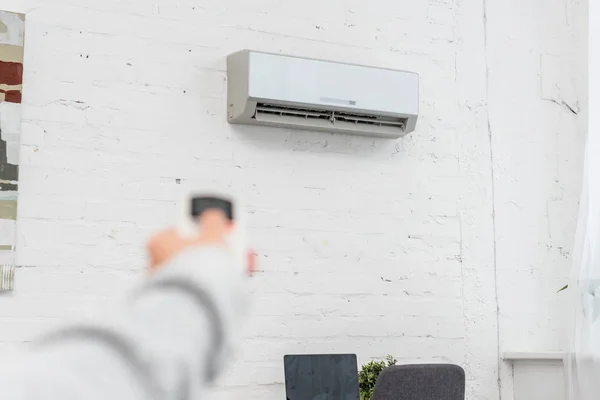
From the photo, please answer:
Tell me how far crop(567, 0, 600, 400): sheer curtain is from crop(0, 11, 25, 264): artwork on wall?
1962mm

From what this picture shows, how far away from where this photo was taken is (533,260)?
12.5 feet

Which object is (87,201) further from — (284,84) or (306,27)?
(306,27)

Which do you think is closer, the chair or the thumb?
the thumb

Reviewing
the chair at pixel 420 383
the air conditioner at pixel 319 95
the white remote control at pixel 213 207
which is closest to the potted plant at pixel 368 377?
the chair at pixel 420 383

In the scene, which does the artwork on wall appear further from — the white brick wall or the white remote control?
the white remote control

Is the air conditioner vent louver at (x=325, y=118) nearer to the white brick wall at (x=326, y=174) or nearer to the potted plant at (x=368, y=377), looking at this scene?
the white brick wall at (x=326, y=174)

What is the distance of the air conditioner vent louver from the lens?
130 inches

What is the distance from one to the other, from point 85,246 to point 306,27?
1.30 metres

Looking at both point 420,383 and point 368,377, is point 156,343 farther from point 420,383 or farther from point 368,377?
point 368,377

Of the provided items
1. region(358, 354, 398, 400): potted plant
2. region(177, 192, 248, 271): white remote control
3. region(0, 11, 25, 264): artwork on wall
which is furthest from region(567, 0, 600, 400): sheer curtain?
region(177, 192, 248, 271): white remote control

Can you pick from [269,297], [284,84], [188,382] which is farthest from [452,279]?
[188,382]

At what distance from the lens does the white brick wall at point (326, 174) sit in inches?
120

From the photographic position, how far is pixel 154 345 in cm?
33

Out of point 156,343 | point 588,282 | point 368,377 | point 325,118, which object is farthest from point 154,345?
point 325,118
